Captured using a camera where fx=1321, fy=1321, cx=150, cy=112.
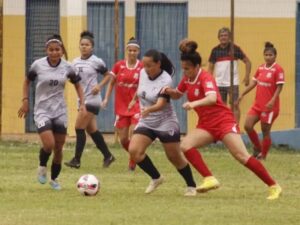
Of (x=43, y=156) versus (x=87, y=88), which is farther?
(x=87, y=88)

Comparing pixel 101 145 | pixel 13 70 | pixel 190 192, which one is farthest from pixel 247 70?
pixel 190 192

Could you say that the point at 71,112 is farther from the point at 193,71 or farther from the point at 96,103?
the point at 193,71

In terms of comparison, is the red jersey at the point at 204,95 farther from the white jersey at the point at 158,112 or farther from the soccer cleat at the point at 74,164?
the soccer cleat at the point at 74,164

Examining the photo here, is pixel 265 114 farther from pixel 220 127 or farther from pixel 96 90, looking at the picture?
pixel 220 127

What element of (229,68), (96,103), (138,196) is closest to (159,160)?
(96,103)

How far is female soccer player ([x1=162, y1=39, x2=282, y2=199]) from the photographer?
15.5 m

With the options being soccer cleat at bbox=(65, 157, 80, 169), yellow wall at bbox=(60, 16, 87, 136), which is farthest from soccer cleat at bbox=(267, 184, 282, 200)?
yellow wall at bbox=(60, 16, 87, 136)

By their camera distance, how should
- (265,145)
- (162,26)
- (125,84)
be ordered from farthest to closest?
(162,26), (265,145), (125,84)

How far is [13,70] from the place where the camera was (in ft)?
92.4

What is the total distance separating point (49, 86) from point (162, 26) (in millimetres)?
11607

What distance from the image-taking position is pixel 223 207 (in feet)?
48.1

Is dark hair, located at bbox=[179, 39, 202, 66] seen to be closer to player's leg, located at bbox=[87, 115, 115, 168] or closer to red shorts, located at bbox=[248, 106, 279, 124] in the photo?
player's leg, located at bbox=[87, 115, 115, 168]

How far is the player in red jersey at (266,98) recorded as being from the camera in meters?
21.9

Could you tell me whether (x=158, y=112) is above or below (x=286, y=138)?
above
